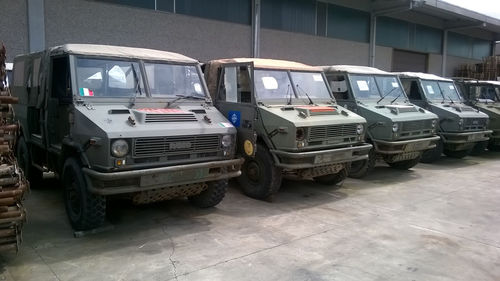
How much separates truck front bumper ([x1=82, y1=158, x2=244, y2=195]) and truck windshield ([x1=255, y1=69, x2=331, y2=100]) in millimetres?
1977

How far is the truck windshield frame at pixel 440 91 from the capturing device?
10.4 metres

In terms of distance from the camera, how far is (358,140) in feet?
23.0

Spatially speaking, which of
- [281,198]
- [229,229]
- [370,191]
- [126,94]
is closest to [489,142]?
[370,191]

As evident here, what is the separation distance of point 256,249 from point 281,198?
2.26 meters

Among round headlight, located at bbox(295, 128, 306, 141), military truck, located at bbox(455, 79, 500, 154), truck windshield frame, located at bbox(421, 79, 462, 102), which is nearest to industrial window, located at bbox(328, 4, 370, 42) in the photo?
military truck, located at bbox(455, 79, 500, 154)

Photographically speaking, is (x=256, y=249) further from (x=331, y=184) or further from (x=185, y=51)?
(x=185, y=51)

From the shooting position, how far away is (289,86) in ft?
23.2

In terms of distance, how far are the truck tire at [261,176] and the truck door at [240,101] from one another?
0.23 meters

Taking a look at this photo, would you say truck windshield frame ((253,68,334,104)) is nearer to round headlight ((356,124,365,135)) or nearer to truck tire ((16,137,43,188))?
round headlight ((356,124,365,135))

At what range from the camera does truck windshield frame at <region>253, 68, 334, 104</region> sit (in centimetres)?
675

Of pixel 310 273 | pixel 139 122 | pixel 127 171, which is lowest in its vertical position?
pixel 310 273

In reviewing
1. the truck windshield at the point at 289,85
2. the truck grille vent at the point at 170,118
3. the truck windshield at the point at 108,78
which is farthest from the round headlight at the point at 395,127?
the truck windshield at the point at 108,78

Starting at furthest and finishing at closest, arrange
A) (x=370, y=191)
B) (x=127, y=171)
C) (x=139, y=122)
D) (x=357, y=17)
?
(x=357, y=17), (x=370, y=191), (x=139, y=122), (x=127, y=171)

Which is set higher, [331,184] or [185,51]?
[185,51]
